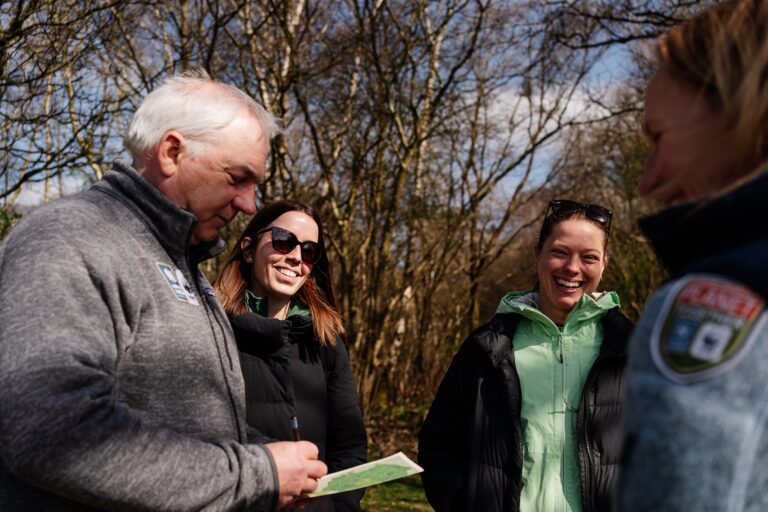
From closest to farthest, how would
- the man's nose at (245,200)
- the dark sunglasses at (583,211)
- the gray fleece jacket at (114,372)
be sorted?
the gray fleece jacket at (114,372), the man's nose at (245,200), the dark sunglasses at (583,211)

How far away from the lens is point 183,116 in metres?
1.87

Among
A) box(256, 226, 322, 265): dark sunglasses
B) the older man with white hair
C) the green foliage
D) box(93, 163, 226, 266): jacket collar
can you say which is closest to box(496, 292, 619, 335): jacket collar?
box(256, 226, 322, 265): dark sunglasses

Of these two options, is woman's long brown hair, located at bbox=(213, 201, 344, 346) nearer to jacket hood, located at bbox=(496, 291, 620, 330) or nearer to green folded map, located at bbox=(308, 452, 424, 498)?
jacket hood, located at bbox=(496, 291, 620, 330)

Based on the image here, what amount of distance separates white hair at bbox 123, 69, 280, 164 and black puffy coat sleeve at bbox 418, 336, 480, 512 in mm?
1410

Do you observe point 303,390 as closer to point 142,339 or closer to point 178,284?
point 178,284

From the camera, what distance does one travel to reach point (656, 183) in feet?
3.93

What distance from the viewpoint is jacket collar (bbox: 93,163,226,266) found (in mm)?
1803

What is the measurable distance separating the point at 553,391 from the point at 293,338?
3.57ft

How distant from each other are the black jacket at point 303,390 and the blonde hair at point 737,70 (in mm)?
2047

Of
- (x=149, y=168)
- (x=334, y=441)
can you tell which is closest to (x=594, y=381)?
(x=334, y=441)

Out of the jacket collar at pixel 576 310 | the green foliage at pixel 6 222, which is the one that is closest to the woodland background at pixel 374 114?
the green foliage at pixel 6 222

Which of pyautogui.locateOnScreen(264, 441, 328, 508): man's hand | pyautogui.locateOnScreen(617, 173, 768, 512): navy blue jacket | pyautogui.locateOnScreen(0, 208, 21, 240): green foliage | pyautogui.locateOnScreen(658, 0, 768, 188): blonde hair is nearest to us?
pyautogui.locateOnScreen(617, 173, 768, 512): navy blue jacket

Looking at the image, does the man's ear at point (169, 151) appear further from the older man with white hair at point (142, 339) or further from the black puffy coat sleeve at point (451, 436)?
the black puffy coat sleeve at point (451, 436)

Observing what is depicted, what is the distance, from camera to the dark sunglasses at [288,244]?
3.17 meters
